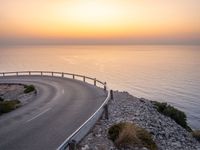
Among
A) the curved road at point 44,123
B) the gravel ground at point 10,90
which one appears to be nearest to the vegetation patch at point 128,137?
the curved road at point 44,123

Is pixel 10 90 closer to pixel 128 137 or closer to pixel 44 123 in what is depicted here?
pixel 44 123

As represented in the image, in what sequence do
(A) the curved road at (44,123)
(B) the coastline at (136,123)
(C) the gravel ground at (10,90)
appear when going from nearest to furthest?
(A) the curved road at (44,123) < (B) the coastline at (136,123) < (C) the gravel ground at (10,90)

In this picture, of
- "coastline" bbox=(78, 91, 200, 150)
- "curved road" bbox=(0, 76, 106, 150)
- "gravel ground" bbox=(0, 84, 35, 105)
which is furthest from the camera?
"gravel ground" bbox=(0, 84, 35, 105)

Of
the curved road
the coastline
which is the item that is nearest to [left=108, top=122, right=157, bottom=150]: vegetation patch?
the coastline

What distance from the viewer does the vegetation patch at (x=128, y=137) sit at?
38.6 feet

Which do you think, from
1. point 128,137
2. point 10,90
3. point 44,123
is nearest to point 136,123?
point 128,137

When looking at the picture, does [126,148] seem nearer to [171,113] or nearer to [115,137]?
[115,137]

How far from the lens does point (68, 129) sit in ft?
44.8

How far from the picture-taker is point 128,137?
11898 mm

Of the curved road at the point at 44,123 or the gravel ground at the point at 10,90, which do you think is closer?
the curved road at the point at 44,123

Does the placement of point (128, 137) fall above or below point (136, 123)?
above

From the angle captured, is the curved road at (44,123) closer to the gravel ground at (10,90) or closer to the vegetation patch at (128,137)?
the vegetation patch at (128,137)

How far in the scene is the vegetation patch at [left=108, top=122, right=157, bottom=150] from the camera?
11758mm

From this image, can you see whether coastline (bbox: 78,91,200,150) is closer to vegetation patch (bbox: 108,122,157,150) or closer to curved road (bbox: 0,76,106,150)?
vegetation patch (bbox: 108,122,157,150)
